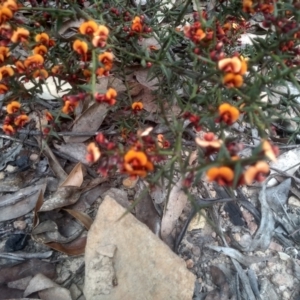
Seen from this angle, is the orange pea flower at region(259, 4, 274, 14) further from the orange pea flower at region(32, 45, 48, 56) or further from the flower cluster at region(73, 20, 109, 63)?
the orange pea flower at region(32, 45, 48, 56)

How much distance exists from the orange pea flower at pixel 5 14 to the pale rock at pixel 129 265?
94 cm

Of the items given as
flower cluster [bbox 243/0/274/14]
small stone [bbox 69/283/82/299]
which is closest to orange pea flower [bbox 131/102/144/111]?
flower cluster [bbox 243/0/274/14]

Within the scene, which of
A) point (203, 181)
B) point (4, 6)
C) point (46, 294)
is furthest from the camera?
point (203, 181)

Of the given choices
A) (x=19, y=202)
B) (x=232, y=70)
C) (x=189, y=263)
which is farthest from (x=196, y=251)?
(x=232, y=70)

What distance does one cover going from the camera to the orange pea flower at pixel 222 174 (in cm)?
124

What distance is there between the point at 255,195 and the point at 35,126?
4.51 ft

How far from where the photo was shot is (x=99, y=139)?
1565 mm

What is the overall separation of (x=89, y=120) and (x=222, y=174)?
4.87 ft

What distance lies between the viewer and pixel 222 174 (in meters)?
1.24

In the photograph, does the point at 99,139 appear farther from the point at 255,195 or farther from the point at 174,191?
the point at 255,195

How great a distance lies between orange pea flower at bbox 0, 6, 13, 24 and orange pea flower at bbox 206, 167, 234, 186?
1.02 meters

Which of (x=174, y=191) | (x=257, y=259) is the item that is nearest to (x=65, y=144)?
(x=174, y=191)

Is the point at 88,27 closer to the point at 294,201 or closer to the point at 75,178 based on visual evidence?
the point at 75,178

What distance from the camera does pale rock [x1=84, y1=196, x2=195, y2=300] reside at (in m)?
1.96
